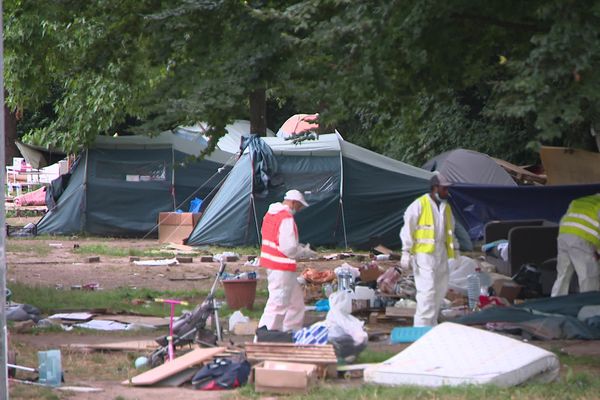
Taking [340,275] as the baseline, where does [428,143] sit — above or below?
above

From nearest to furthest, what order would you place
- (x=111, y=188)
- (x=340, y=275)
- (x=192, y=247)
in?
(x=340, y=275) → (x=192, y=247) → (x=111, y=188)

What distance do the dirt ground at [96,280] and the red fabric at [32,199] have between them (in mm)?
10512

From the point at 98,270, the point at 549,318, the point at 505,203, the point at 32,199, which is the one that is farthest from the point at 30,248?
the point at 549,318

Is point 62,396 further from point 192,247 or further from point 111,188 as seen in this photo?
point 111,188

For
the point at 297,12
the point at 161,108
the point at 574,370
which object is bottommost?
the point at 574,370

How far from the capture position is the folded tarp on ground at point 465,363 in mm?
8977

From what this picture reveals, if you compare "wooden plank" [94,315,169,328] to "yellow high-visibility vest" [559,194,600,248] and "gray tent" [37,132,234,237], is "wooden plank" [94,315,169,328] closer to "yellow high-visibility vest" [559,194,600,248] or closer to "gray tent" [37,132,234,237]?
"yellow high-visibility vest" [559,194,600,248]

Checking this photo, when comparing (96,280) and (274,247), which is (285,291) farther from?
(96,280)

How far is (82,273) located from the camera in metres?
19.1

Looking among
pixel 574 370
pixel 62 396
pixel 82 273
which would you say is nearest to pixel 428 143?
pixel 82 273

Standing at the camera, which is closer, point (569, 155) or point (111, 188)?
point (569, 155)

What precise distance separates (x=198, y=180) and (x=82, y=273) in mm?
9144

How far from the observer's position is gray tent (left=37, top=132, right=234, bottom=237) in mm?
27344

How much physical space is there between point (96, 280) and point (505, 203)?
32.6ft
